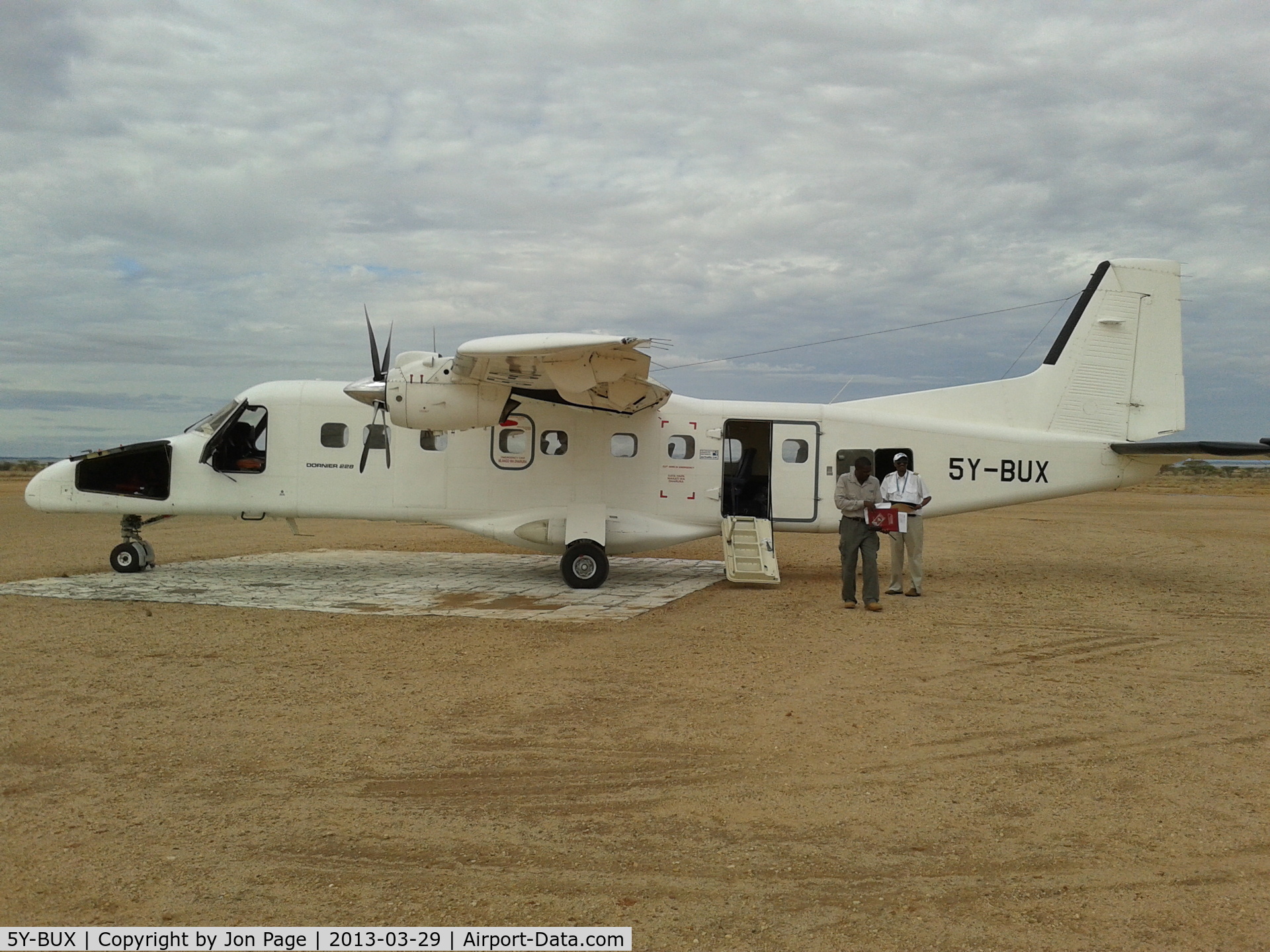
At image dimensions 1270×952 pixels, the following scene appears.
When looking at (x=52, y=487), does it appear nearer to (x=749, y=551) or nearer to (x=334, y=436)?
(x=334, y=436)

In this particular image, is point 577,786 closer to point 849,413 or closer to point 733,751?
point 733,751

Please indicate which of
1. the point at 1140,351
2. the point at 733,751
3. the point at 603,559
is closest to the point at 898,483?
the point at 603,559

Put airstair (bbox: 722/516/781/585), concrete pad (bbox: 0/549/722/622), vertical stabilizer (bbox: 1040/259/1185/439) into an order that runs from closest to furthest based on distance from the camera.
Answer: concrete pad (bbox: 0/549/722/622), airstair (bbox: 722/516/781/585), vertical stabilizer (bbox: 1040/259/1185/439)

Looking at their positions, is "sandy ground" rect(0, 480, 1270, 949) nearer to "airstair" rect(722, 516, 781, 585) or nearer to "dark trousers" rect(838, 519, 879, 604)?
"dark trousers" rect(838, 519, 879, 604)

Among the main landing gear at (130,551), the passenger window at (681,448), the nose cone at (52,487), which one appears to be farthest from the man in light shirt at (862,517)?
the nose cone at (52,487)

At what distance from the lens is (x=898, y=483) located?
36.7ft

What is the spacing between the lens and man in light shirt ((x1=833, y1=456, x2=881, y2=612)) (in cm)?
1038

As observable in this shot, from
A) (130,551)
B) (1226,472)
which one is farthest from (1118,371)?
(1226,472)

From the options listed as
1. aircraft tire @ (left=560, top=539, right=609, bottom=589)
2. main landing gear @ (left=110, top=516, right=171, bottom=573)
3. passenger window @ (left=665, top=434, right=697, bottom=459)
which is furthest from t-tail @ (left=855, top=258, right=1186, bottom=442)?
main landing gear @ (left=110, top=516, right=171, bottom=573)

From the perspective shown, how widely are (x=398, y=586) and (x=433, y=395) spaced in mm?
2806

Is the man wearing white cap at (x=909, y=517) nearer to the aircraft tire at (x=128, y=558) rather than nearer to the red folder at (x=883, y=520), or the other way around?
the red folder at (x=883, y=520)

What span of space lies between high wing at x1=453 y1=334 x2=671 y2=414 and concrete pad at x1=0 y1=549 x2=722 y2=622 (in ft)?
8.64

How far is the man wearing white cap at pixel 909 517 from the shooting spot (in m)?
11.1

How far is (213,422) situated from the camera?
1243 centimetres
